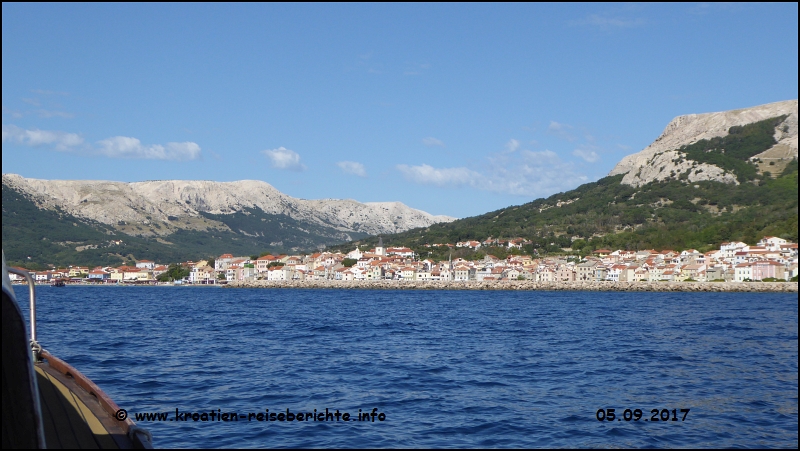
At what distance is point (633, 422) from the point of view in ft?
34.0

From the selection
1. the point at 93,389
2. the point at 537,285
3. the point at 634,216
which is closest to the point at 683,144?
the point at 634,216

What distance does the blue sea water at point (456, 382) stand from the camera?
9.59m

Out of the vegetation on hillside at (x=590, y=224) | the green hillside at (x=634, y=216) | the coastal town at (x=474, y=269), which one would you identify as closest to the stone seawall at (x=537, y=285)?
the coastal town at (x=474, y=269)

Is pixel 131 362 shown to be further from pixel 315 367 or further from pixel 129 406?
pixel 129 406

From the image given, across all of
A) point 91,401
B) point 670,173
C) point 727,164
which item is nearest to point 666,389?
point 91,401

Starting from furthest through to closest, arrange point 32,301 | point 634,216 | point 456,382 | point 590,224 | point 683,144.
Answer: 1. point 683,144
2. point 590,224
3. point 634,216
4. point 456,382
5. point 32,301

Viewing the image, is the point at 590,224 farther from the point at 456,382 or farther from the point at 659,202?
the point at 456,382

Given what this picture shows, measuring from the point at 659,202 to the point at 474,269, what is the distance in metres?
34.0

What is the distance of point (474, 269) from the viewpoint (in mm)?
106312

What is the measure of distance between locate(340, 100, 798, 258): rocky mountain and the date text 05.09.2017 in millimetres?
49006

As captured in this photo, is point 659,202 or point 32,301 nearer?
point 32,301

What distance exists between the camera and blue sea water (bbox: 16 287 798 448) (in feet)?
31.4

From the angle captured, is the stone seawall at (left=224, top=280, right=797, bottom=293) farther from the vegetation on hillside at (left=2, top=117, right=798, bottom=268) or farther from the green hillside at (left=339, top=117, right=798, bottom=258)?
the vegetation on hillside at (left=2, top=117, right=798, bottom=268)

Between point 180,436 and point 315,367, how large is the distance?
7041mm
